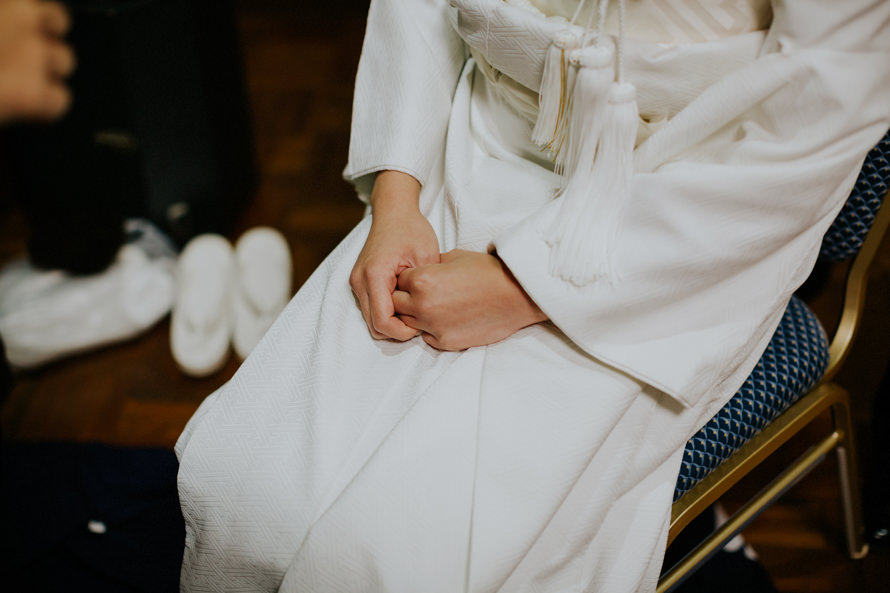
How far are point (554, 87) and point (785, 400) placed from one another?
38 centimetres

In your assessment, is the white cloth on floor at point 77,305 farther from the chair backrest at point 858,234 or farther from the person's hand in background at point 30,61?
the chair backrest at point 858,234

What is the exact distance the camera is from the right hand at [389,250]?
0.56 metres

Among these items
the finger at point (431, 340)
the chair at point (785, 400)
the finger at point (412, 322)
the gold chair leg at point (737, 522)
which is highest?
the finger at point (412, 322)

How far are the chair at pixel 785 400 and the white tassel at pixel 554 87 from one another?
296mm

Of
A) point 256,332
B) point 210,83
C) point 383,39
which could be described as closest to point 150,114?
point 210,83

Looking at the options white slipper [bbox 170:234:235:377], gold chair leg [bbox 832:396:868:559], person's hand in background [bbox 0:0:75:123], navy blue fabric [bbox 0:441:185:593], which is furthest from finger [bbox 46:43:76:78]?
white slipper [bbox 170:234:235:377]

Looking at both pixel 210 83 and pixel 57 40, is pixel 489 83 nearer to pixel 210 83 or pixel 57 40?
pixel 57 40

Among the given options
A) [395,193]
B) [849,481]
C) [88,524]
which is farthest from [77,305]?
[849,481]

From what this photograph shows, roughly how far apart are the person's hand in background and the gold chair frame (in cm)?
55

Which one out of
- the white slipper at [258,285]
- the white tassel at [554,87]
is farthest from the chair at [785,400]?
the white slipper at [258,285]

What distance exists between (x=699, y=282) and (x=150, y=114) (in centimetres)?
110

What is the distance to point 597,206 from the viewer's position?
52cm

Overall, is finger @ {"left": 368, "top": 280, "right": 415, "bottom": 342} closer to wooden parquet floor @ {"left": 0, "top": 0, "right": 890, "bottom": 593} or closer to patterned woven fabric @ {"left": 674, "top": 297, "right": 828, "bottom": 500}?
patterned woven fabric @ {"left": 674, "top": 297, "right": 828, "bottom": 500}

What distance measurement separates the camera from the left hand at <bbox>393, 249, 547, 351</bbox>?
54cm
